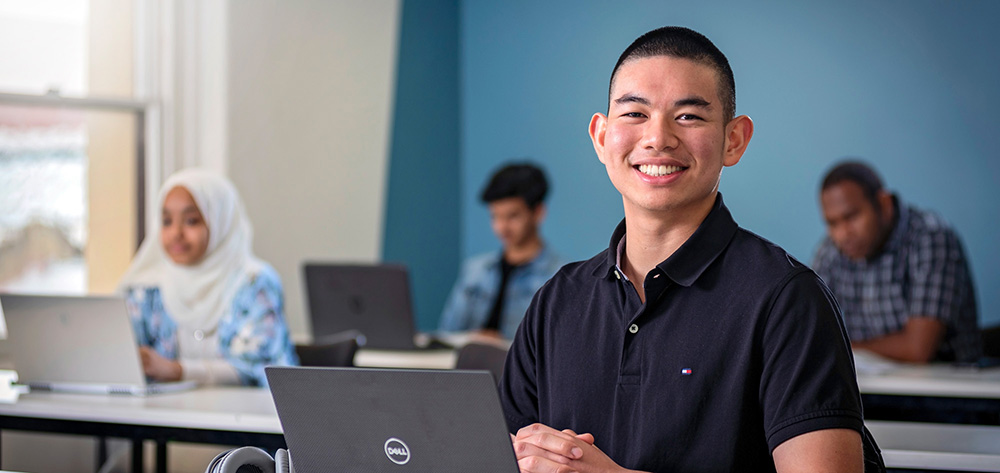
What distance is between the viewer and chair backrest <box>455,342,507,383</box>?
8.04 ft

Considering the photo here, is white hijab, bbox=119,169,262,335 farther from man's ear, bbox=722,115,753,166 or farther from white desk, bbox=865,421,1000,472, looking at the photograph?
man's ear, bbox=722,115,753,166

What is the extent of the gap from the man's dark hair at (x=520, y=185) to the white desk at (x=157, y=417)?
5.97 ft

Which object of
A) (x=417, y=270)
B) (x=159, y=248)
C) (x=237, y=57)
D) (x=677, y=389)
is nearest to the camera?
(x=677, y=389)

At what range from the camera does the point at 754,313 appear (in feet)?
4.16

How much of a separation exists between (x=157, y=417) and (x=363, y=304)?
1.35 m

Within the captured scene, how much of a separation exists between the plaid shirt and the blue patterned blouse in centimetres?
216

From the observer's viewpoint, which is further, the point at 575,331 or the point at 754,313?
the point at 575,331

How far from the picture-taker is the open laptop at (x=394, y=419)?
3.68 feet

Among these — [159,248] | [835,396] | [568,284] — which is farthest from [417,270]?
[835,396]

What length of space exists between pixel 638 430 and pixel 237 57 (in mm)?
3587

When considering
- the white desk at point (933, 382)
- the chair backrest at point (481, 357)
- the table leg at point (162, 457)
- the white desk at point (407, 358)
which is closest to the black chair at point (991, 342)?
the white desk at point (933, 382)

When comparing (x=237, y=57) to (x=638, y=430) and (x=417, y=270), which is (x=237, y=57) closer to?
(x=417, y=270)

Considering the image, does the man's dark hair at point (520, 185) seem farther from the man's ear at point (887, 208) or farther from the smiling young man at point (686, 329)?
the smiling young man at point (686, 329)

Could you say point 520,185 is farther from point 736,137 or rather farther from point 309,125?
point 736,137
